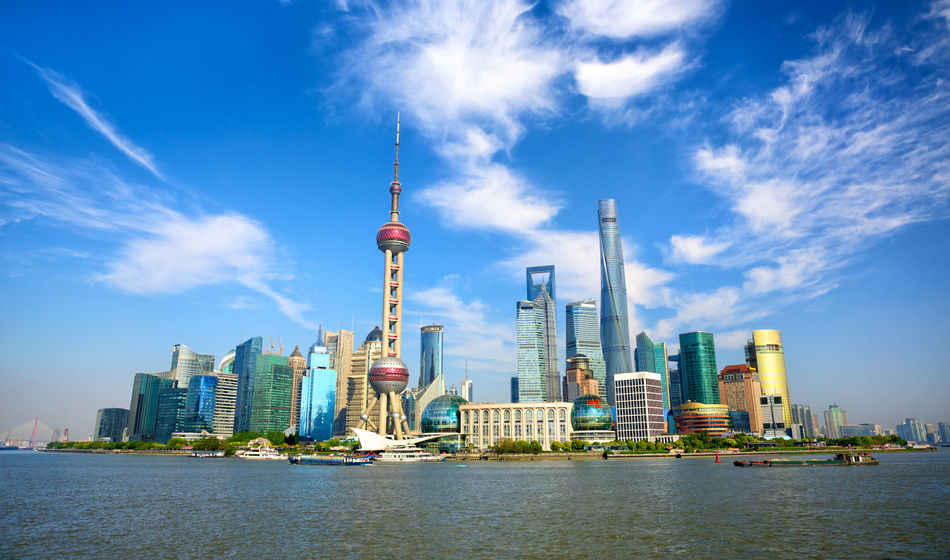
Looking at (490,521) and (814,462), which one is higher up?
(814,462)

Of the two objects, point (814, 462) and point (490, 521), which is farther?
point (814, 462)

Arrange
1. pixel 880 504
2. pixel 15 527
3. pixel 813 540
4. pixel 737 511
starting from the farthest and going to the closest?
pixel 880 504, pixel 737 511, pixel 15 527, pixel 813 540

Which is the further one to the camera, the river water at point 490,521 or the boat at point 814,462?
the boat at point 814,462

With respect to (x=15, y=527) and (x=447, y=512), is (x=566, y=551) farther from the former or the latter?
(x=15, y=527)

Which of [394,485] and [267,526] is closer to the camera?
[267,526]

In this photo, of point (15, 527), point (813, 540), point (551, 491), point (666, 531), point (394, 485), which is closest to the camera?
point (813, 540)

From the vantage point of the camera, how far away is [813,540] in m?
50.3

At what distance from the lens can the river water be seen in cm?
4791

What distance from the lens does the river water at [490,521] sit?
47906 millimetres

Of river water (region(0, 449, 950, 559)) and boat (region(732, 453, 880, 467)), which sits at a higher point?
boat (region(732, 453, 880, 467))

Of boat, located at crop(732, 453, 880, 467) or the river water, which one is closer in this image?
the river water

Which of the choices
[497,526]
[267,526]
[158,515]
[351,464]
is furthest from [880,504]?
[351,464]

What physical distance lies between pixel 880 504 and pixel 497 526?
157ft

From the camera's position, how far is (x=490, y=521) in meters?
62.1
